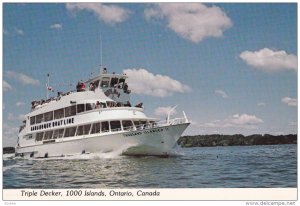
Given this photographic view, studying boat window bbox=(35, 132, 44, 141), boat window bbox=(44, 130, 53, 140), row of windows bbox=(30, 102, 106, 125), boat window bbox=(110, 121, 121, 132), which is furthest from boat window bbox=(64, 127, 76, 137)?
boat window bbox=(35, 132, 44, 141)

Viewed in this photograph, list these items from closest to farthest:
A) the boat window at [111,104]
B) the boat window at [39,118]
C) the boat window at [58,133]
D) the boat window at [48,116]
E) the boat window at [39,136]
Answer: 1. the boat window at [111,104]
2. the boat window at [58,133]
3. the boat window at [48,116]
4. the boat window at [39,136]
5. the boat window at [39,118]

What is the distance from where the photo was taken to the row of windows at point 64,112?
19.8m

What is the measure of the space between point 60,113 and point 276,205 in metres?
12.2

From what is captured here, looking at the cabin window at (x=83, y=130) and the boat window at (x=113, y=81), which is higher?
the boat window at (x=113, y=81)

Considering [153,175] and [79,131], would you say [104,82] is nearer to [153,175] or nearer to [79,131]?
[79,131]

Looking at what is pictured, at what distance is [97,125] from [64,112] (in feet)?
8.35

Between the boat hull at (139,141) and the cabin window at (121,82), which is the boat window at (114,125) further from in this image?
the cabin window at (121,82)

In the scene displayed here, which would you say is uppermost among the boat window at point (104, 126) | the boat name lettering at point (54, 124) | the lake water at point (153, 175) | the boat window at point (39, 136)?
the boat name lettering at point (54, 124)

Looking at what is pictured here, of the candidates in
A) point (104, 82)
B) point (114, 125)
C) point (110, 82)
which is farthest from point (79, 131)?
point (110, 82)

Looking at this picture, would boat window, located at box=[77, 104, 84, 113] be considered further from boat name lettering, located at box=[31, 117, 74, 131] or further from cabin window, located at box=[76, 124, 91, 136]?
cabin window, located at box=[76, 124, 91, 136]

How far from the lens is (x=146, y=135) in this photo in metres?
17.8

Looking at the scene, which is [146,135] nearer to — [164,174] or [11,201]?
[164,174]

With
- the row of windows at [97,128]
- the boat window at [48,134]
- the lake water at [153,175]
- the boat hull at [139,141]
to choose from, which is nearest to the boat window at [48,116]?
the boat window at [48,134]

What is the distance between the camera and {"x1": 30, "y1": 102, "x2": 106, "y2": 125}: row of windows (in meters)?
19.8
